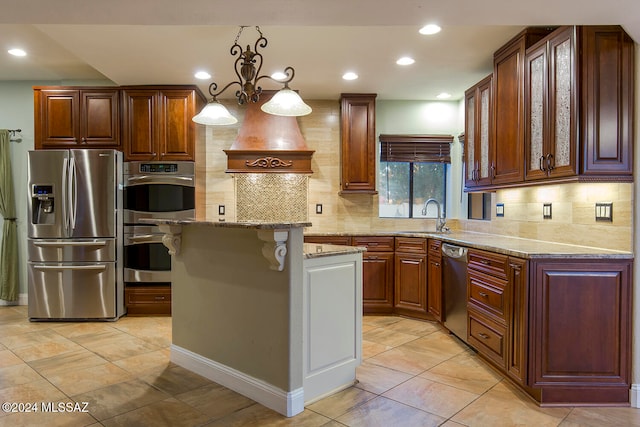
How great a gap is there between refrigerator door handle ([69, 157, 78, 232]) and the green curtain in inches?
49.1

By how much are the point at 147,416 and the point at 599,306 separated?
9.07 feet

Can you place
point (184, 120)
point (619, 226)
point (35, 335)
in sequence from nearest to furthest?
point (619, 226)
point (35, 335)
point (184, 120)

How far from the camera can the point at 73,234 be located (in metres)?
4.30

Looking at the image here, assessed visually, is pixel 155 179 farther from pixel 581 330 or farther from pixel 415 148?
pixel 581 330

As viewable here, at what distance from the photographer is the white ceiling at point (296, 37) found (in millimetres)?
2205

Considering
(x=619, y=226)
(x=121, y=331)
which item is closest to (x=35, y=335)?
(x=121, y=331)

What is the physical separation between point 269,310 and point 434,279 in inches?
88.8

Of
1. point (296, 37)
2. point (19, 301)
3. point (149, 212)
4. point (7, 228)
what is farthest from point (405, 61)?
→ point (19, 301)

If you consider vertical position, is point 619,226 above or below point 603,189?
below

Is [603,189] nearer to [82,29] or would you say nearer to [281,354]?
[281,354]

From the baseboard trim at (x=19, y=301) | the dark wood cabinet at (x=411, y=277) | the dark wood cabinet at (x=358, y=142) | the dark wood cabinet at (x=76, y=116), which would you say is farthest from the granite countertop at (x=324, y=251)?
the baseboard trim at (x=19, y=301)

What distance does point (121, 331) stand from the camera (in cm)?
402

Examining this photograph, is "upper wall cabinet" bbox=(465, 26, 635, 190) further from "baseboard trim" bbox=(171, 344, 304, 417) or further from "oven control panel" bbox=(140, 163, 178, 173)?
"oven control panel" bbox=(140, 163, 178, 173)

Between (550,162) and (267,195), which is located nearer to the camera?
(550,162)
